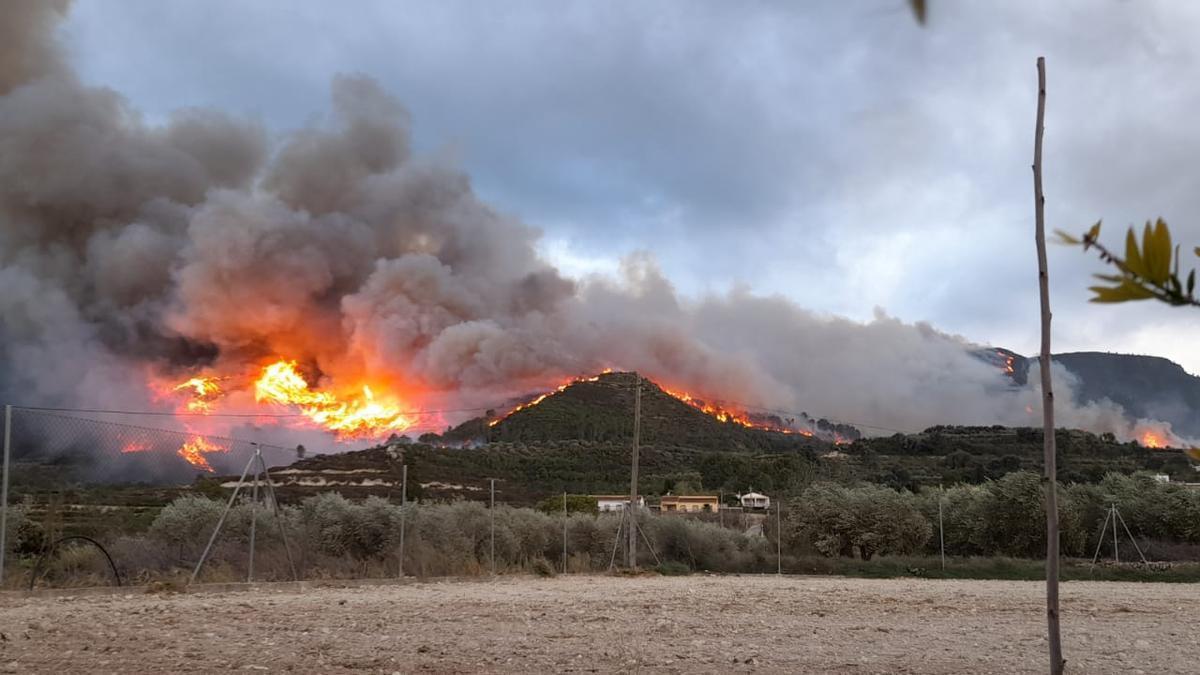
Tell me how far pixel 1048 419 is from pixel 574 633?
5273mm

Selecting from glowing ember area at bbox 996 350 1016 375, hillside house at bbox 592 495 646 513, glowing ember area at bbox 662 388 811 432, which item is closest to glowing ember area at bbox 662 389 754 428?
glowing ember area at bbox 662 388 811 432

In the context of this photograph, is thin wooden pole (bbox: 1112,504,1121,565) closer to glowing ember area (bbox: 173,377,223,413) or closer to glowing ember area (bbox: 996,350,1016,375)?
glowing ember area (bbox: 173,377,223,413)

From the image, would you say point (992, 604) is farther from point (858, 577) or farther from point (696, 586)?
point (858, 577)

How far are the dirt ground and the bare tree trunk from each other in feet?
8.32

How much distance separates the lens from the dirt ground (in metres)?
6.29

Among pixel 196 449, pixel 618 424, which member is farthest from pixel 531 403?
pixel 196 449

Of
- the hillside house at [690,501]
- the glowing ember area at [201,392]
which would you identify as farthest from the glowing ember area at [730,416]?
the glowing ember area at [201,392]

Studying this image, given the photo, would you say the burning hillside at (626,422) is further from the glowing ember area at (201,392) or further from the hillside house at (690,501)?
the glowing ember area at (201,392)

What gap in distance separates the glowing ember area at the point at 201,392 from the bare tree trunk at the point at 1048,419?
1163 inches

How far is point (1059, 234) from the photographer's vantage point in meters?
1.27

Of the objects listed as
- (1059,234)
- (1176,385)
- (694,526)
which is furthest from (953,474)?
(1176,385)

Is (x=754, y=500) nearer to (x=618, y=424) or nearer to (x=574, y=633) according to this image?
(x=618, y=424)

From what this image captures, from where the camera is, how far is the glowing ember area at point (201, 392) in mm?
30109

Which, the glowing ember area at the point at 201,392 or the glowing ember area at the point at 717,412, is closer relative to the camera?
the glowing ember area at the point at 201,392
